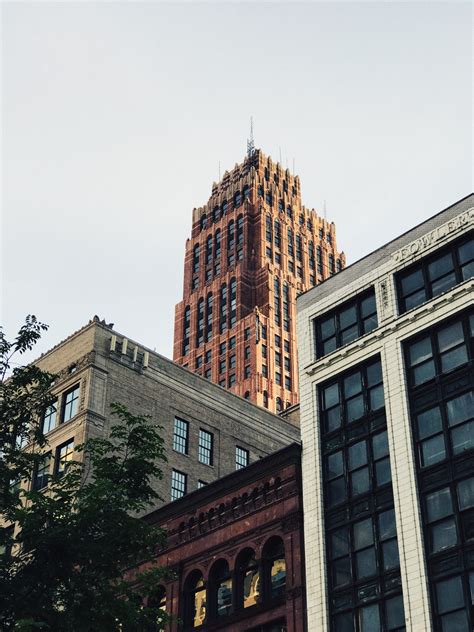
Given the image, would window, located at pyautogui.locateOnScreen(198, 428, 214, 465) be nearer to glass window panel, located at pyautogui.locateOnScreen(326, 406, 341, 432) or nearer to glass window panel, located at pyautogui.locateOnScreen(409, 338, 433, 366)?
glass window panel, located at pyautogui.locateOnScreen(326, 406, 341, 432)

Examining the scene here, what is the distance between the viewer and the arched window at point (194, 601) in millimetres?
42906

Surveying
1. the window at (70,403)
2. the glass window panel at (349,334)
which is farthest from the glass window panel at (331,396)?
the window at (70,403)

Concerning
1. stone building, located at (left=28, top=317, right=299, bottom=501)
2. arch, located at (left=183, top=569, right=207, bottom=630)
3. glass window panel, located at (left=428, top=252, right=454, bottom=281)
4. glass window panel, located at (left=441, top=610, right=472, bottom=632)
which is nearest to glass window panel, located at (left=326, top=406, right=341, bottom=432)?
glass window panel, located at (left=428, top=252, right=454, bottom=281)

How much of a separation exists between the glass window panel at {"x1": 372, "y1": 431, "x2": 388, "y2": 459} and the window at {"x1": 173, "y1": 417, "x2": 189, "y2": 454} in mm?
24976

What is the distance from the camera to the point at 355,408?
40906mm

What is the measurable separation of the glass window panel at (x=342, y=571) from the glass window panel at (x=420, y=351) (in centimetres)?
823

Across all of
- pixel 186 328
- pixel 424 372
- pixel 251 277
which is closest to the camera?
pixel 424 372

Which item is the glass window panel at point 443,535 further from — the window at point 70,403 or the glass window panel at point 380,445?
the window at point 70,403

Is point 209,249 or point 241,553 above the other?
point 209,249

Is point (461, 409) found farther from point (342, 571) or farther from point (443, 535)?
point (342, 571)

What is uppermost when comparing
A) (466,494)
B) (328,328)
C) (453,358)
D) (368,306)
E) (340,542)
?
(328,328)

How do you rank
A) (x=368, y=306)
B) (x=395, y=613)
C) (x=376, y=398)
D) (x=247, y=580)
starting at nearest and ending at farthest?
(x=395, y=613) → (x=376, y=398) → (x=247, y=580) → (x=368, y=306)

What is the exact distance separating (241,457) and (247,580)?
2530cm

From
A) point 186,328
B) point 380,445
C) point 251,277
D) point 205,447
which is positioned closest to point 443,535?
point 380,445
